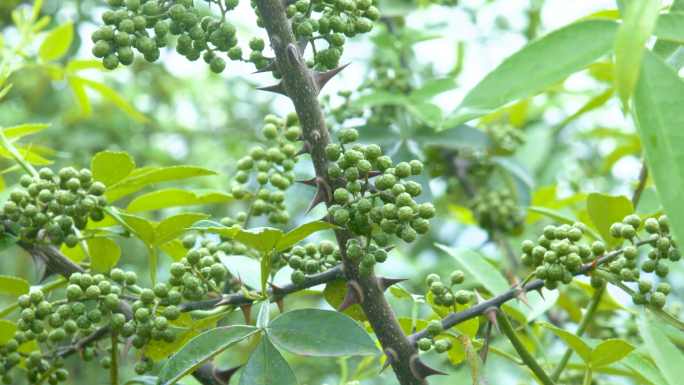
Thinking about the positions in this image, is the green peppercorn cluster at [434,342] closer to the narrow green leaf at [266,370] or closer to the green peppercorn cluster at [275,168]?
the narrow green leaf at [266,370]

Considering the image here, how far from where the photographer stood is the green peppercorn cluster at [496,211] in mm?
2443

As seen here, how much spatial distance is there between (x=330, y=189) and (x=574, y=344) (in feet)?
1.90

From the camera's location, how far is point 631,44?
1.89 ft

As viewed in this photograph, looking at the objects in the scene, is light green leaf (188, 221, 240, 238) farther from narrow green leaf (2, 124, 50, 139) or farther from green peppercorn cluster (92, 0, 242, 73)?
narrow green leaf (2, 124, 50, 139)

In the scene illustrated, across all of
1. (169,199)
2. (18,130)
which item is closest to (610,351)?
(169,199)

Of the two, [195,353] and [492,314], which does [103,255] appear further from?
[492,314]

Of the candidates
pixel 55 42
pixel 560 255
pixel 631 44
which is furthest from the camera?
pixel 55 42

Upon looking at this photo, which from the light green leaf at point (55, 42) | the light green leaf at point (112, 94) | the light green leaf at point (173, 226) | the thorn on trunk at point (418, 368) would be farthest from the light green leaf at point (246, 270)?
the light green leaf at point (55, 42)

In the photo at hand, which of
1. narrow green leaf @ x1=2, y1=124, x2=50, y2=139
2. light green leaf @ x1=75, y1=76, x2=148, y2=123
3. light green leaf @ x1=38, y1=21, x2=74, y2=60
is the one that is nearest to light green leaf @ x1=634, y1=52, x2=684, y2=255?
narrow green leaf @ x1=2, y1=124, x2=50, y2=139

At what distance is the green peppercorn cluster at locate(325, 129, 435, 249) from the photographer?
3.22 feet

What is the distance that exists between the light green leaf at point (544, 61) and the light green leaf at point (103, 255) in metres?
0.86

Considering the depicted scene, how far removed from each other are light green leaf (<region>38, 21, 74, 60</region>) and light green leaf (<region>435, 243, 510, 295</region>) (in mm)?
1313

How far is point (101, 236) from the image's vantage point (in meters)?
1.33

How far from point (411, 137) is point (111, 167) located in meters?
1.07
